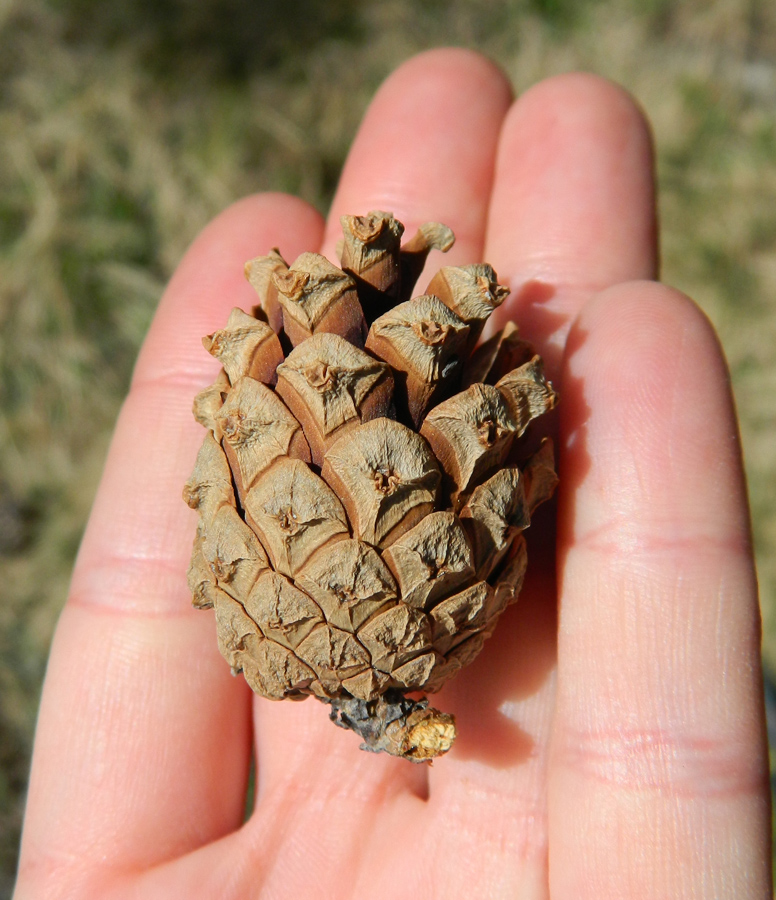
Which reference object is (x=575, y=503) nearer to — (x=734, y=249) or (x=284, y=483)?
(x=284, y=483)

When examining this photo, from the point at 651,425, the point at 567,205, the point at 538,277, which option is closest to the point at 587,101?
the point at 567,205

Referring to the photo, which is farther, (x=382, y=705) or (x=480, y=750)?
(x=480, y=750)

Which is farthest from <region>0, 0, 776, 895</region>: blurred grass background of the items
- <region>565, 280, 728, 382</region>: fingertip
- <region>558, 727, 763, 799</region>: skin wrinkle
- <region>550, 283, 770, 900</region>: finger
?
<region>558, 727, 763, 799</region>: skin wrinkle

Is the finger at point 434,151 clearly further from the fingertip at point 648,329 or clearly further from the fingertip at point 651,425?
the fingertip at point 651,425

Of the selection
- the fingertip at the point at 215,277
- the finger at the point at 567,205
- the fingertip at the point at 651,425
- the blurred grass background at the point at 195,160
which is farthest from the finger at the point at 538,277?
the blurred grass background at the point at 195,160

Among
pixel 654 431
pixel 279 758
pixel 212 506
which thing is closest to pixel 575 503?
pixel 654 431

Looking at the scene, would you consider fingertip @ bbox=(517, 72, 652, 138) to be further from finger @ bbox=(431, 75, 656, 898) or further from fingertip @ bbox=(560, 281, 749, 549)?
fingertip @ bbox=(560, 281, 749, 549)
